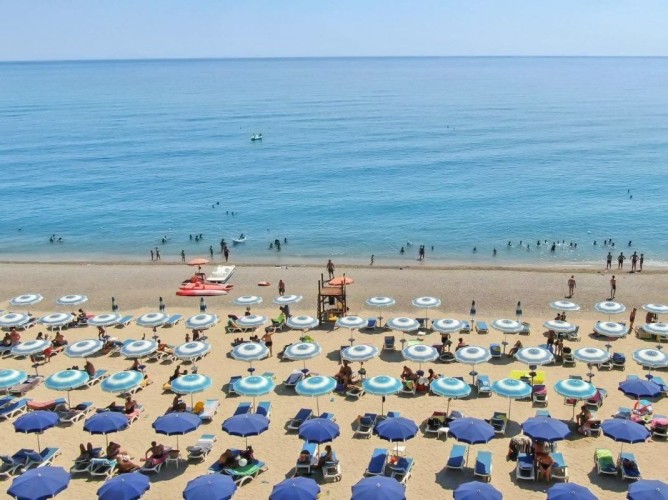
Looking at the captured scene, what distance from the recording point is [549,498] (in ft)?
42.8

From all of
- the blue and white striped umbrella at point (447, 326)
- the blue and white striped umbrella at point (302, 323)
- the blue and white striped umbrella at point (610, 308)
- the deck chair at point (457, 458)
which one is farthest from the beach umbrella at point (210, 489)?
the blue and white striped umbrella at point (610, 308)

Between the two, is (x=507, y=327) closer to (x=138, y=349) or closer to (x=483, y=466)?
(x=483, y=466)

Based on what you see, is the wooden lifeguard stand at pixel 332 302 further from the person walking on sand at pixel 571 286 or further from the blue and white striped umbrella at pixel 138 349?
the person walking on sand at pixel 571 286

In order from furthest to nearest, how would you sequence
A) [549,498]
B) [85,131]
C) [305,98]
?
1. [305,98]
2. [85,131]
3. [549,498]

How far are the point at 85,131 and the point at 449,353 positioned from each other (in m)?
94.0

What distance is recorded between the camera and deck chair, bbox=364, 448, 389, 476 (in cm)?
1567

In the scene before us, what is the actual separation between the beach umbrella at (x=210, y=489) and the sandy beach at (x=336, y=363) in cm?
172

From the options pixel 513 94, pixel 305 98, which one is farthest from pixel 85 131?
pixel 513 94

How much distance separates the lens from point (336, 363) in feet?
76.0

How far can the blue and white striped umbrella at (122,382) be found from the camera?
18609mm

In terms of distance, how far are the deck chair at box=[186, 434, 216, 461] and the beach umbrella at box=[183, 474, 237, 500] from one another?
3.19 m

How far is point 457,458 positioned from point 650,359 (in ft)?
27.2

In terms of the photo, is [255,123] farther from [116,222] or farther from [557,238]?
[557,238]

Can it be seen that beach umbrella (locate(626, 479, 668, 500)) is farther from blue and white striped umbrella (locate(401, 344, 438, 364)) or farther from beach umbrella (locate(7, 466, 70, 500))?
beach umbrella (locate(7, 466, 70, 500))
